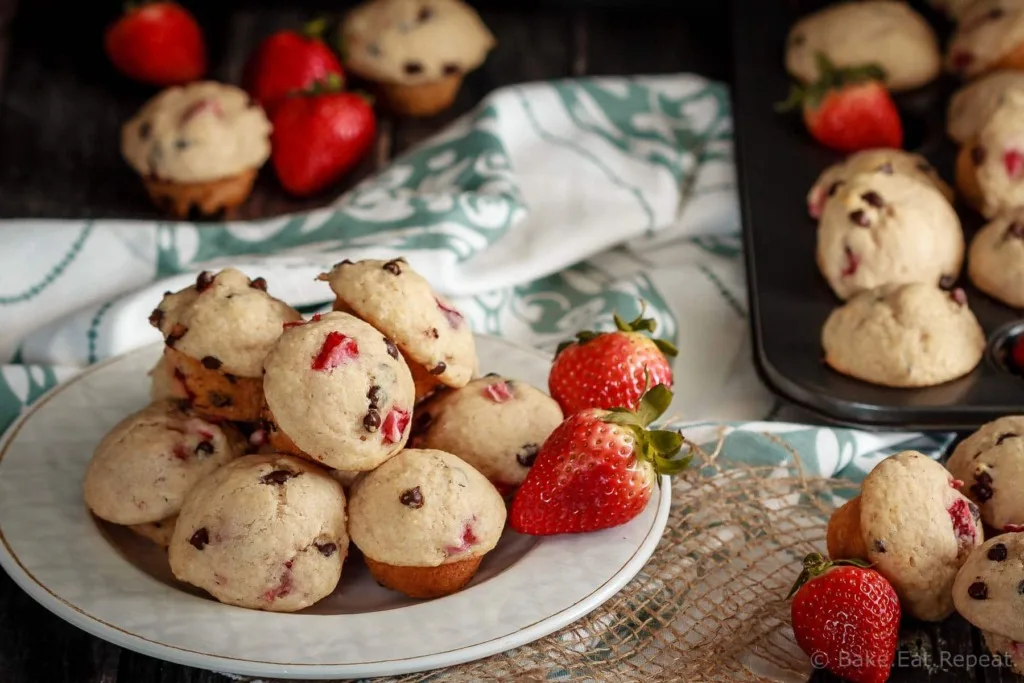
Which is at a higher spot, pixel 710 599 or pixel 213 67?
pixel 213 67

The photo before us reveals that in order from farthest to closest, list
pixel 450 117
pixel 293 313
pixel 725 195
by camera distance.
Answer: pixel 450 117
pixel 725 195
pixel 293 313

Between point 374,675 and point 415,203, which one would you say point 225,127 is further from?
point 374,675

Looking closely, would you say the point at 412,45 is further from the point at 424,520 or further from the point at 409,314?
the point at 424,520

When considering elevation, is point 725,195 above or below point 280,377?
below

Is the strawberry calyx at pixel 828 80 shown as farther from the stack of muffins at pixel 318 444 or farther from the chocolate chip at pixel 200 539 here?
the chocolate chip at pixel 200 539

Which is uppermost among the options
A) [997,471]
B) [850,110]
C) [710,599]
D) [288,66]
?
[288,66]

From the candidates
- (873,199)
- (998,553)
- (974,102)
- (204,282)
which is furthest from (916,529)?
(974,102)

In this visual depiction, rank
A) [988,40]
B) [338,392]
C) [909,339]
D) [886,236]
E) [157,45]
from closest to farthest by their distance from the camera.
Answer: [338,392] → [909,339] → [886,236] → [988,40] → [157,45]

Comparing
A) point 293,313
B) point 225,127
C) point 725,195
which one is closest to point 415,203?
point 225,127
